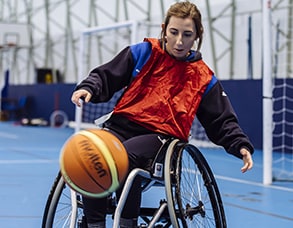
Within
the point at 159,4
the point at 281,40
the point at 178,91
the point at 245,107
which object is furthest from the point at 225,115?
the point at 159,4

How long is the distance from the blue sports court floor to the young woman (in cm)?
135

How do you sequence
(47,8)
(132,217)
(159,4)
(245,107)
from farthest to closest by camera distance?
(47,8), (159,4), (245,107), (132,217)

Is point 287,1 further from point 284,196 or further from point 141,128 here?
point 141,128

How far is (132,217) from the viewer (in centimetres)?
273

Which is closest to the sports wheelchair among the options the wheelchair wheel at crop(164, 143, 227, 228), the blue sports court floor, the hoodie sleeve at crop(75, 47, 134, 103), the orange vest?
the wheelchair wheel at crop(164, 143, 227, 228)

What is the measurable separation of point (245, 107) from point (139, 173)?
7652 mm

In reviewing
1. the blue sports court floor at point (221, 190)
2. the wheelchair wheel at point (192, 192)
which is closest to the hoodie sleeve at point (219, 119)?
the wheelchair wheel at point (192, 192)

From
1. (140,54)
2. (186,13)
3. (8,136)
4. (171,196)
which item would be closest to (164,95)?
(140,54)

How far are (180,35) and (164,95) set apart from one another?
26 cm

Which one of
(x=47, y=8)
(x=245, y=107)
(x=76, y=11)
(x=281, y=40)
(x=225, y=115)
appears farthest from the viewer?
(x=47, y=8)

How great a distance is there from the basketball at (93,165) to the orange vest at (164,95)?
37 cm

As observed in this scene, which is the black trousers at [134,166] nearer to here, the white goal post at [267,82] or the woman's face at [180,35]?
the woman's face at [180,35]

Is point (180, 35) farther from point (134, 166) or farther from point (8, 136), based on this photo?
point (8, 136)

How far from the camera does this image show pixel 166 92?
2.87 meters
